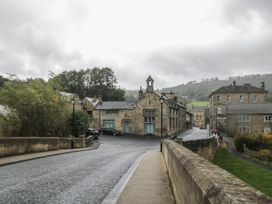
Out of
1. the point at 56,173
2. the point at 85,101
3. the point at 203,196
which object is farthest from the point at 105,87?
the point at 203,196

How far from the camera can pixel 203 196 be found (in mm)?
3918

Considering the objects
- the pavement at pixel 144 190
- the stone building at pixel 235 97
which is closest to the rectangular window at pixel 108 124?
the stone building at pixel 235 97

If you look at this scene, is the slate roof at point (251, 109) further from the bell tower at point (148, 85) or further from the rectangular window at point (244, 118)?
the bell tower at point (148, 85)

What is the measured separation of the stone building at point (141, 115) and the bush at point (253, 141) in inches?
620

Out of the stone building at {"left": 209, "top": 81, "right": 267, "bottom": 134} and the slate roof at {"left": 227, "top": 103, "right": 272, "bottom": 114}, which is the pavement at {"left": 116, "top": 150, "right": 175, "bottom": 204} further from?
the stone building at {"left": 209, "top": 81, "right": 267, "bottom": 134}

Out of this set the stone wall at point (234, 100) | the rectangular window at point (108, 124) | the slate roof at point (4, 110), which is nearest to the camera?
the slate roof at point (4, 110)

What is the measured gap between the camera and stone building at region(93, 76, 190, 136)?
229 feet

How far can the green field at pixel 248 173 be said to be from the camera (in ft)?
99.3

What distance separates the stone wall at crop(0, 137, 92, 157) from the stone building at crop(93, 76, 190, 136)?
35730 millimetres

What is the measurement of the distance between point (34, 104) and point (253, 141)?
37.6 metres

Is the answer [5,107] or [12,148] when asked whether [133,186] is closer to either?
[12,148]

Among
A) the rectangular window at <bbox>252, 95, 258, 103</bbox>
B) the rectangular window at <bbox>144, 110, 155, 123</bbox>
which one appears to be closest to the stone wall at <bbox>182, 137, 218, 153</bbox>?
the rectangular window at <bbox>144, 110, 155, 123</bbox>

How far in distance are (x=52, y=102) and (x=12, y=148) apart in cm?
1233

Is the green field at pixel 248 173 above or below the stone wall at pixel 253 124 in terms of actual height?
below
